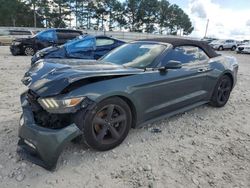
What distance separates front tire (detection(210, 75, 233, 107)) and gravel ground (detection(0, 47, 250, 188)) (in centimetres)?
69

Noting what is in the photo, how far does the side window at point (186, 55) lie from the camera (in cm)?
414

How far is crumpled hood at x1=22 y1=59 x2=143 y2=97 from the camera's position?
300cm

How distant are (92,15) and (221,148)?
5753 centimetres

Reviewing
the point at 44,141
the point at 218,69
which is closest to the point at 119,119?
the point at 44,141

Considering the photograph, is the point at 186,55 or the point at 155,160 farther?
the point at 186,55

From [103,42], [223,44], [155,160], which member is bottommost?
[223,44]

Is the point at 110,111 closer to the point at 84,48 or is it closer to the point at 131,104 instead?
the point at 131,104

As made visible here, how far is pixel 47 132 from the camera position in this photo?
2.82 metres

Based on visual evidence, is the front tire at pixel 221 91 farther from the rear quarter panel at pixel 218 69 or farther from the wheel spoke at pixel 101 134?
the wheel spoke at pixel 101 134

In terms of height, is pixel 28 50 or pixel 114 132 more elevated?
pixel 114 132

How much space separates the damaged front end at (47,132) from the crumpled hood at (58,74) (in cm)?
15

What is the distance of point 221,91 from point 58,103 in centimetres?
358

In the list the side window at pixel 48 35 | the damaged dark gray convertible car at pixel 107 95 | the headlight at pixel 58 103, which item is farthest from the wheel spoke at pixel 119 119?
the side window at pixel 48 35

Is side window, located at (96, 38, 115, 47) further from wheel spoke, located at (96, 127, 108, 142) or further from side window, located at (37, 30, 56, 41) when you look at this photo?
wheel spoke, located at (96, 127, 108, 142)
